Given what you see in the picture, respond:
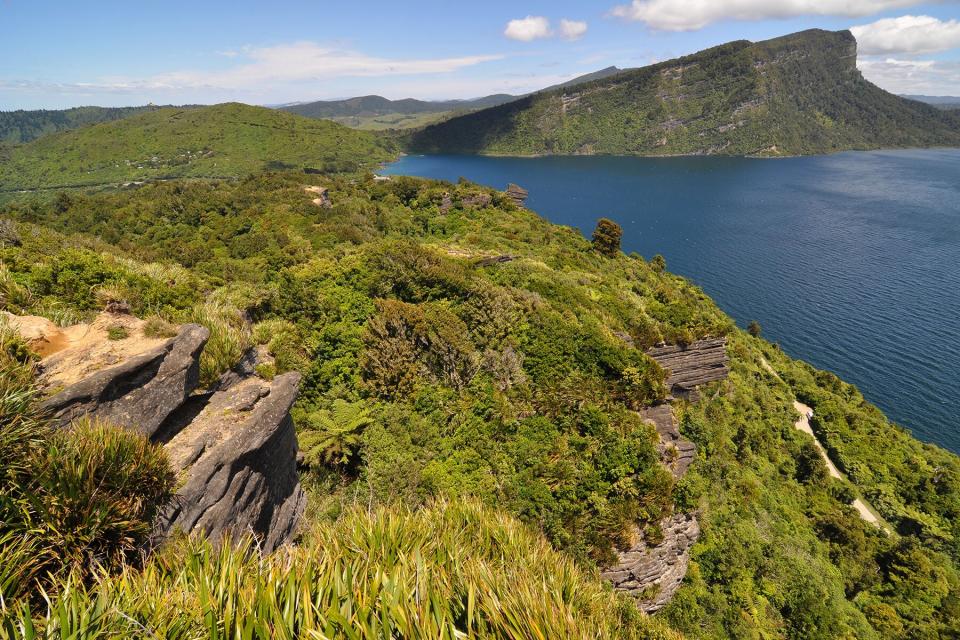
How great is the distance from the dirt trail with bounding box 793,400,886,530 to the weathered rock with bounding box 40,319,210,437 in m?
41.3

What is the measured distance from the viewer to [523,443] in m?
16.0

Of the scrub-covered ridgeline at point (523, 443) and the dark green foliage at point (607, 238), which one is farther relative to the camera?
the dark green foliage at point (607, 238)

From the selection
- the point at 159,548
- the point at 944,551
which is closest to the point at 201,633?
the point at 159,548

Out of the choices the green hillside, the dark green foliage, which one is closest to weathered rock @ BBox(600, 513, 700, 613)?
the dark green foliage

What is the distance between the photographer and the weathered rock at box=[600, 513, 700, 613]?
14.8m

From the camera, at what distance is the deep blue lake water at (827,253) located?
5012 cm

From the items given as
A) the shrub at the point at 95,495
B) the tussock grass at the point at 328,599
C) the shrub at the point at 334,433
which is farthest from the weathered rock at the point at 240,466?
the shrub at the point at 334,433

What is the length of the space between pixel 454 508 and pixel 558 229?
52.1 m

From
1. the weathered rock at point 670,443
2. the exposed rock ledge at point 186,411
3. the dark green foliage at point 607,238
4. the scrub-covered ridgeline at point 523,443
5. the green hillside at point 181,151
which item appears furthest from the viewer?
the green hillside at point 181,151

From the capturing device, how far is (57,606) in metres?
3.94

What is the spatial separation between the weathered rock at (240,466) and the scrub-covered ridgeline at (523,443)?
3.67ft

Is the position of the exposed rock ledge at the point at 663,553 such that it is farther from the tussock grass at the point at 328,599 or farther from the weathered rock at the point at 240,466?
the weathered rock at the point at 240,466

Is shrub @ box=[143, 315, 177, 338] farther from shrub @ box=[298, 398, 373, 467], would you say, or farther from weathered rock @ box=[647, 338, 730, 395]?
weathered rock @ box=[647, 338, 730, 395]

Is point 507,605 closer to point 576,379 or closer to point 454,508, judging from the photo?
point 454,508
